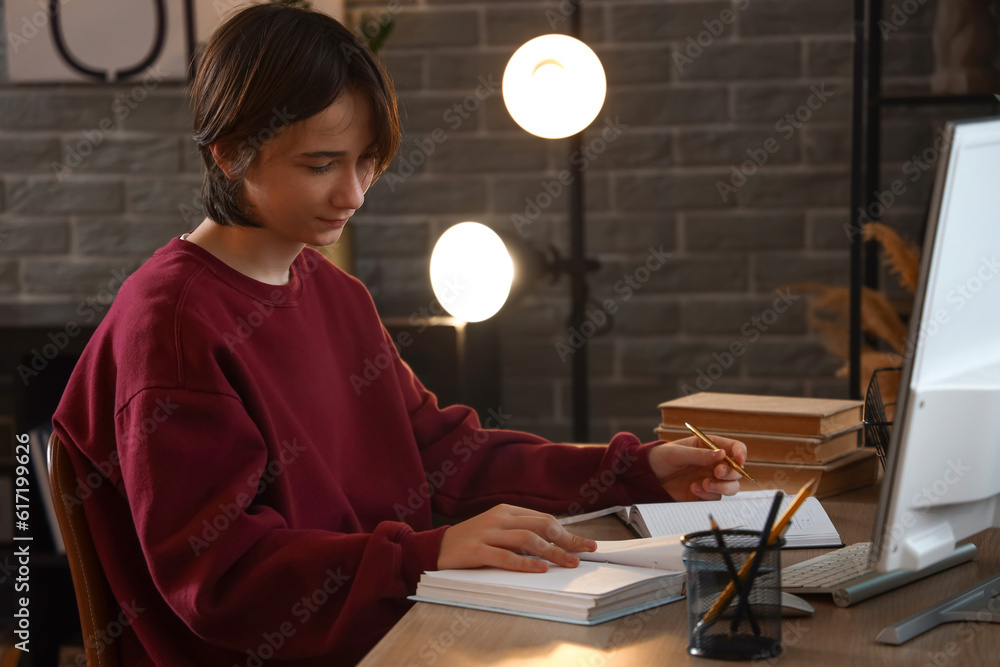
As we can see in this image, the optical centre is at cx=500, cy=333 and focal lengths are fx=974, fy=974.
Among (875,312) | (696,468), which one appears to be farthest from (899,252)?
(696,468)

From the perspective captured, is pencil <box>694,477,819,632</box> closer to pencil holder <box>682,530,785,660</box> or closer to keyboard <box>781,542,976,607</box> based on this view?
pencil holder <box>682,530,785,660</box>

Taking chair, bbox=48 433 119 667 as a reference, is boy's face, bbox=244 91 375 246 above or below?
above

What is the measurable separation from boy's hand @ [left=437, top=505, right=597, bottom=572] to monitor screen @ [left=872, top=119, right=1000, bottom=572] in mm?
272

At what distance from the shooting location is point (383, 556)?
0.85 metres

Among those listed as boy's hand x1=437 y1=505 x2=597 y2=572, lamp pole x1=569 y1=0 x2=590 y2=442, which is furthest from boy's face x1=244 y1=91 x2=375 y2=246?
lamp pole x1=569 y1=0 x2=590 y2=442

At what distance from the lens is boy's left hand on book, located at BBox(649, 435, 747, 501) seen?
3.64 feet

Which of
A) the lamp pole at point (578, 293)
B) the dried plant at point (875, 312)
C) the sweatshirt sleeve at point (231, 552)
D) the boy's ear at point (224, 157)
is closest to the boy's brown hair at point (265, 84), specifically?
the boy's ear at point (224, 157)

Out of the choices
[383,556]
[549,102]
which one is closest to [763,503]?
[383,556]

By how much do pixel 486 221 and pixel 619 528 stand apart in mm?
1072

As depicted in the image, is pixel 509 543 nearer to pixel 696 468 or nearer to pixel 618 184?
pixel 696 468

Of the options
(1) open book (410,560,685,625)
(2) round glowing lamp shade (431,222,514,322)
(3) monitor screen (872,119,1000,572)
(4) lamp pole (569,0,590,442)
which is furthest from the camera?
(4) lamp pole (569,0,590,442)

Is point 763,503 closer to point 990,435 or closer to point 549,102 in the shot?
point 990,435

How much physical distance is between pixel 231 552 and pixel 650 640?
360 mm

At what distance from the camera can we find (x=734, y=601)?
2.38ft
